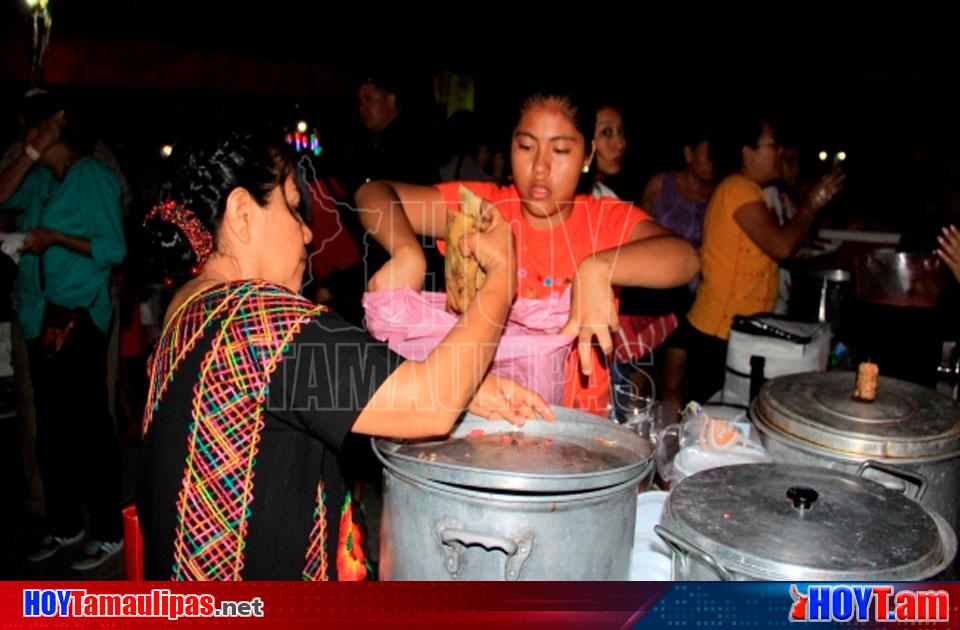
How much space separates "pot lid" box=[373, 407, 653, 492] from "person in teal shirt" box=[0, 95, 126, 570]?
2.52 metres

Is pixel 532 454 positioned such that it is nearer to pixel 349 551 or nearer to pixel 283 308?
pixel 349 551

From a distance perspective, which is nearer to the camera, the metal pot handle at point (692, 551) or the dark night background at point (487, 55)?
the metal pot handle at point (692, 551)

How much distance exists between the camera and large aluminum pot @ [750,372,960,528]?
1.70 meters

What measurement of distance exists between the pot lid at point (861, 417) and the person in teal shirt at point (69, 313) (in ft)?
9.81

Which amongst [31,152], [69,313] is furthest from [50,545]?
[31,152]

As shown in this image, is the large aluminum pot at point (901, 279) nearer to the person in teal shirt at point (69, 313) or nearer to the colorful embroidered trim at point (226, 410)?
the colorful embroidered trim at point (226, 410)

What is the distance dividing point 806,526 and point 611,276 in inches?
27.7

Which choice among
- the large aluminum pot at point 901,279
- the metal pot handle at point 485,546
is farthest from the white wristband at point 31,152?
the large aluminum pot at point 901,279

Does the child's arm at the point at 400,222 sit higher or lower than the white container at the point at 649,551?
higher

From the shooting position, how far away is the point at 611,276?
1733mm

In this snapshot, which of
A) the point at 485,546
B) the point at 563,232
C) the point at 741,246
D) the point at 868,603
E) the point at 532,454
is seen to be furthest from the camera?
the point at 741,246

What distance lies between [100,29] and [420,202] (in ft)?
21.1

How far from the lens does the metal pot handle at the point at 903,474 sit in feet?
5.24

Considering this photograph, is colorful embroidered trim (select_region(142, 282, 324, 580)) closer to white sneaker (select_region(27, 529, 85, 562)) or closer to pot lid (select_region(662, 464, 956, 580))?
pot lid (select_region(662, 464, 956, 580))
